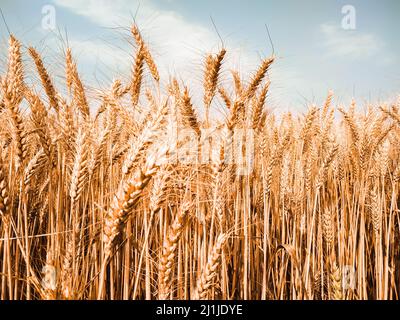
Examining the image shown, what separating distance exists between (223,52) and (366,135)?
4.99 feet

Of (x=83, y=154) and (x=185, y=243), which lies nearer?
(x=83, y=154)

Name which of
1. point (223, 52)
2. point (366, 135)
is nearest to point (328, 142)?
→ point (366, 135)

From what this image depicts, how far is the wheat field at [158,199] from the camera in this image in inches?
54.5

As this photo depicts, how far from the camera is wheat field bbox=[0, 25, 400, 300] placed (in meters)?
1.38

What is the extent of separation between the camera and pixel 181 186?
84.3 inches

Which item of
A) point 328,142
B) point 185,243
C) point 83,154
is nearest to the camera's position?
point 83,154

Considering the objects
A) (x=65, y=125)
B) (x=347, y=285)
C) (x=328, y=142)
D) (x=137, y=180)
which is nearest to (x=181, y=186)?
(x=65, y=125)

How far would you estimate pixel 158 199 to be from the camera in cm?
156

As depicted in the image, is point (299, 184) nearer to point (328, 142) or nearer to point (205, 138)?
point (328, 142)

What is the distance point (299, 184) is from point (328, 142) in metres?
0.60
